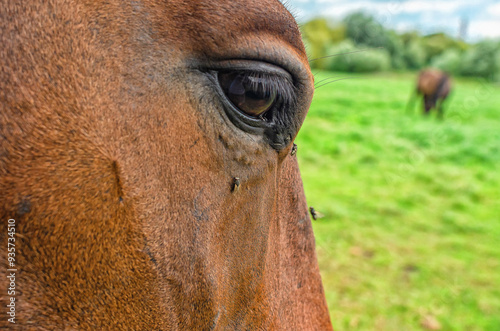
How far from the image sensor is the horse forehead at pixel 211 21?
1145 mm

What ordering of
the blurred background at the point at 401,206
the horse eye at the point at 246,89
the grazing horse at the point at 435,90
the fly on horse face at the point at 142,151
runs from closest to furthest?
the fly on horse face at the point at 142,151, the horse eye at the point at 246,89, the blurred background at the point at 401,206, the grazing horse at the point at 435,90

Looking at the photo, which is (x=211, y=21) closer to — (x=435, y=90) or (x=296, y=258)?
(x=296, y=258)

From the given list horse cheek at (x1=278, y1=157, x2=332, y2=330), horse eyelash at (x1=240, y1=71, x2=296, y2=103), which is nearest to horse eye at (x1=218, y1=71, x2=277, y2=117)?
horse eyelash at (x1=240, y1=71, x2=296, y2=103)

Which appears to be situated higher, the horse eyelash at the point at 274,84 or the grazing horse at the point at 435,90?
the grazing horse at the point at 435,90

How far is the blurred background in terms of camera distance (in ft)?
16.2

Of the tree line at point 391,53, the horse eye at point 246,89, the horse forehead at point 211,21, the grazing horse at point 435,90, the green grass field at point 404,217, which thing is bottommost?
the green grass field at point 404,217

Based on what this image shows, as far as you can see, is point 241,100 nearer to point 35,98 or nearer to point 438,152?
point 35,98

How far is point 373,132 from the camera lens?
12094mm

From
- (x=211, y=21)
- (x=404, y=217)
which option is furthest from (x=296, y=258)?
(x=404, y=217)

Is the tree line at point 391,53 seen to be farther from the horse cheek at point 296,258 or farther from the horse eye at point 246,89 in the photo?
the horse eye at point 246,89

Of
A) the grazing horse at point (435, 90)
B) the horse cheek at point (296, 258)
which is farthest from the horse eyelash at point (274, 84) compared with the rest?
the grazing horse at point (435, 90)

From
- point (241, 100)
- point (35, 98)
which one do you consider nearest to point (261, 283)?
point (241, 100)

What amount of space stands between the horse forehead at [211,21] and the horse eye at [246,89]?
0.35 ft

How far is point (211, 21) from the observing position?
1.16 metres
